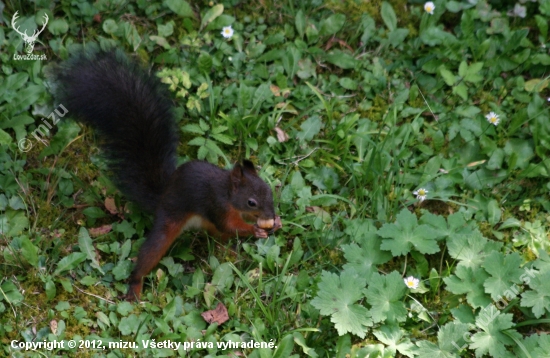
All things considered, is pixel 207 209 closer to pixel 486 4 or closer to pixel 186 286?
pixel 186 286

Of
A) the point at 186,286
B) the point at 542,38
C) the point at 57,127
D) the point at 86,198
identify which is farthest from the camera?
the point at 542,38

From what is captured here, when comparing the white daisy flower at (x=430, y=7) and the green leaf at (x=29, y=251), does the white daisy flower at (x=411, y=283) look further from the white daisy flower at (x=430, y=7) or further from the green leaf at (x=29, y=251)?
the white daisy flower at (x=430, y=7)

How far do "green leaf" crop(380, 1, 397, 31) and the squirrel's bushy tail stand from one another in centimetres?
173

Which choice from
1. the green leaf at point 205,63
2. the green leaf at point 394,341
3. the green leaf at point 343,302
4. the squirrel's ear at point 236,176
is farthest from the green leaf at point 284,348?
the green leaf at point 205,63


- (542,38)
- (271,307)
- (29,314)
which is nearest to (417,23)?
(542,38)

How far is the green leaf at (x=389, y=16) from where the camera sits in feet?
15.9

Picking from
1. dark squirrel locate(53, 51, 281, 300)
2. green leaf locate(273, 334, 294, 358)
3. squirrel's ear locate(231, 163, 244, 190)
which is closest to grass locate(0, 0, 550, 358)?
green leaf locate(273, 334, 294, 358)

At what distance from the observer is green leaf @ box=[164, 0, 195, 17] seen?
4711 millimetres

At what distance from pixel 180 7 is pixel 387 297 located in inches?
93.9

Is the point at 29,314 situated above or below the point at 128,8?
below

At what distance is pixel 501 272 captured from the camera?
3.57 meters

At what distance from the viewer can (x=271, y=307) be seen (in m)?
3.52

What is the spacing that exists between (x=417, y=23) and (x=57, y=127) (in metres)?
2.45

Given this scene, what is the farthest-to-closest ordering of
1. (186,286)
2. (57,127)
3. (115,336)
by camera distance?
(57,127)
(186,286)
(115,336)
